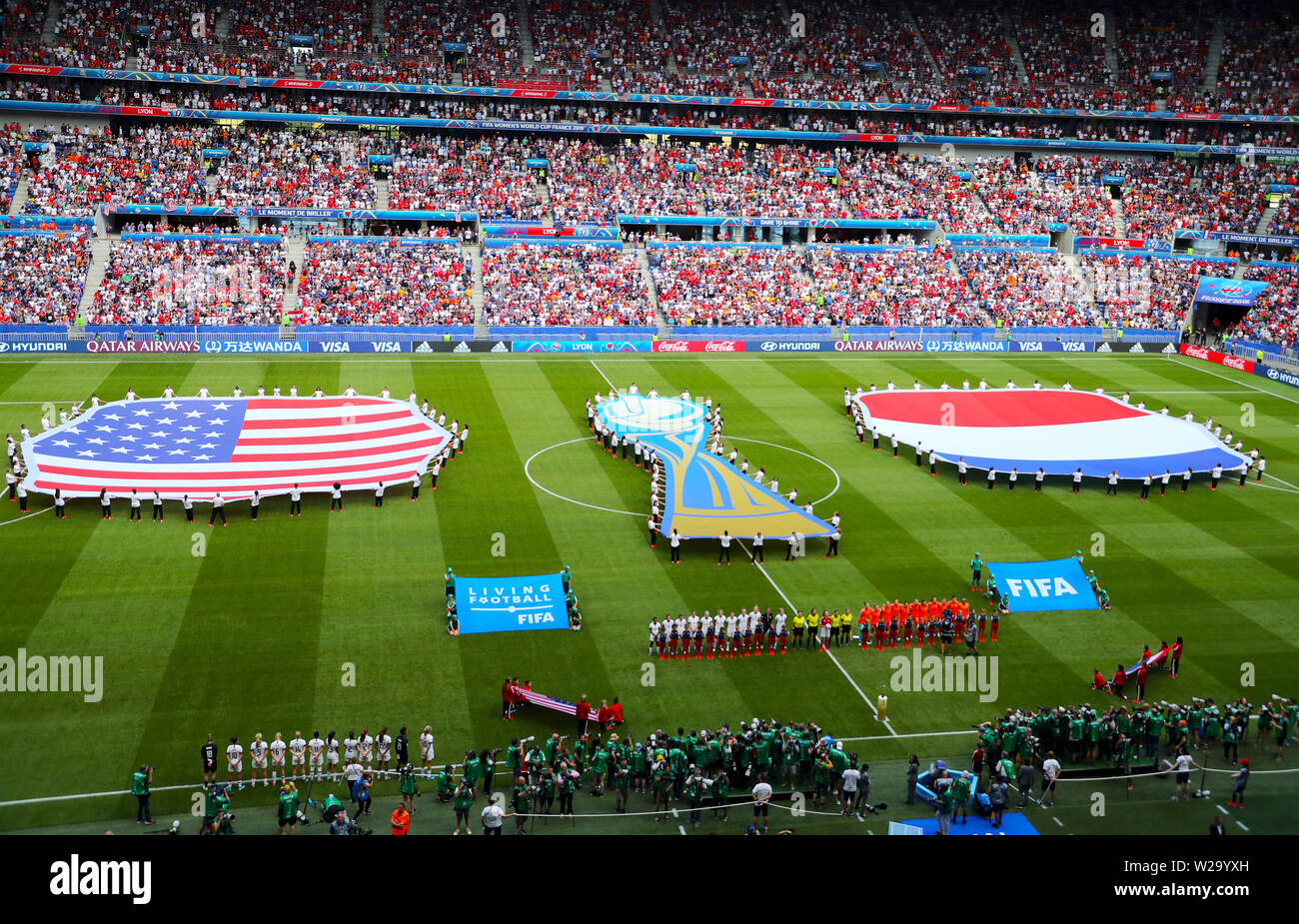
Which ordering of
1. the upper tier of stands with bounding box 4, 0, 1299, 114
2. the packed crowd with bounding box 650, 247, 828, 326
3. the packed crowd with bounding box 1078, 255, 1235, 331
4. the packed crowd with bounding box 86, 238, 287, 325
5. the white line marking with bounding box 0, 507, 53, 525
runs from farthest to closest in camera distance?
1. the upper tier of stands with bounding box 4, 0, 1299, 114
2. the packed crowd with bounding box 1078, 255, 1235, 331
3. the packed crowd with bounding box 650, 247, 828, 326
4. the packed crowd with bounding box 86, 238, 287, 325
5. the white line marking with bounding box 0, 507, 53, 525

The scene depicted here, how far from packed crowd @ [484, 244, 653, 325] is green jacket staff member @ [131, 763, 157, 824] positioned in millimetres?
46362

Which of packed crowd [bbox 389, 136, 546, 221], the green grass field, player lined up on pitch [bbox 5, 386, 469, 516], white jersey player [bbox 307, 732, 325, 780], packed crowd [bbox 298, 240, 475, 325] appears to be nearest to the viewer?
white jersey player [bbox 307, 732, 325, 780]

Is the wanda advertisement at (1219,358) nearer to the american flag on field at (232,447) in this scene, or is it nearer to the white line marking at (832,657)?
the white line marking at (832,657)

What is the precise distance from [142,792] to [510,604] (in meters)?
10.6

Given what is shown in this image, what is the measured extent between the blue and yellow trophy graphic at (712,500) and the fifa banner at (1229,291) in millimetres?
44143

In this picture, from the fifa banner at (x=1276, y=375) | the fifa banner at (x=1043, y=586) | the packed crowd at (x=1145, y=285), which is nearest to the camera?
the fifa banner at (x=1043, y=586)

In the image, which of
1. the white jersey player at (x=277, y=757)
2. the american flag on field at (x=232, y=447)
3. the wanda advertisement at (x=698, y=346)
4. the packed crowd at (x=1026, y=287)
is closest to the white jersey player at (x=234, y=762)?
the white jersey player at (x=277, y=757)

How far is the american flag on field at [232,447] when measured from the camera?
35.4 metres

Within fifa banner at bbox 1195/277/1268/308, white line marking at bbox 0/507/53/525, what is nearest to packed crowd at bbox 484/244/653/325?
white line marking at bbox 0/507/53/525

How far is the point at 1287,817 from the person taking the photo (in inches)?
839

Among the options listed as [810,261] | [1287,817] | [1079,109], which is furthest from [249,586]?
[1079,109]

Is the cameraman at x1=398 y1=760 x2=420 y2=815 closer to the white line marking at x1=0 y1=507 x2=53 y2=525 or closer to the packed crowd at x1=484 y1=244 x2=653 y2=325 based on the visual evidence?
the white line marking at x1=0 y1=507 x2=53 y2=525

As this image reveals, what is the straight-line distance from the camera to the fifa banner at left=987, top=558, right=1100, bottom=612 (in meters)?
30.3
